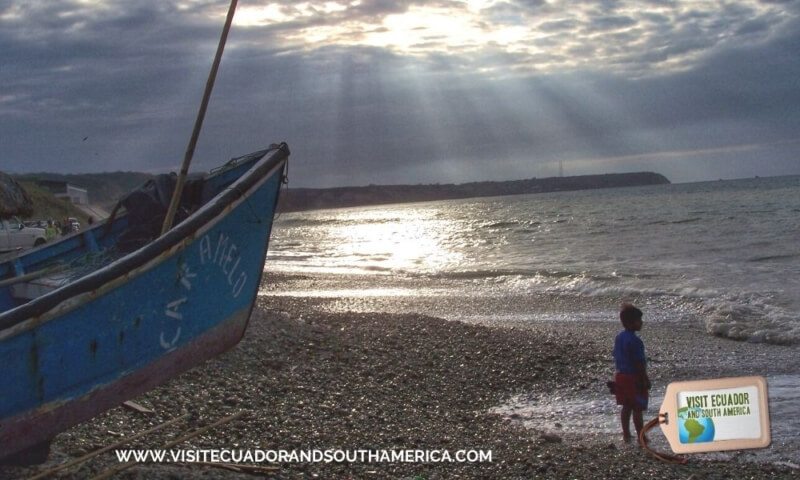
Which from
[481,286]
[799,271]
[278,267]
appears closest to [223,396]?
[481,286]

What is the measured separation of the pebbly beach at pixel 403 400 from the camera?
218 inches

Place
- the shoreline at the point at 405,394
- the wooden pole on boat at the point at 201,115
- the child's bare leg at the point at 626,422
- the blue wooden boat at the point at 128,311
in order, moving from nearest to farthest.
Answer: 1. the blue wooden boat at the point at 128,311
2. the shoreline at the point at 405,394
3. the child's bare leg at the point at 626,422
4. the wooden pole on boat at the point at 201,115

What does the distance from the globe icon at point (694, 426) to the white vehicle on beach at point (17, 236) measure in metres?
26.7

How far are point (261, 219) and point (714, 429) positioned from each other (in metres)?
4.31

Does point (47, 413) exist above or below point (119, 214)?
below

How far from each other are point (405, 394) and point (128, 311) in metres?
3.25

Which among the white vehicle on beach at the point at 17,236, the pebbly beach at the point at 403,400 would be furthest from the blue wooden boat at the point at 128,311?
the white vehicle on beach at the point at 17,236

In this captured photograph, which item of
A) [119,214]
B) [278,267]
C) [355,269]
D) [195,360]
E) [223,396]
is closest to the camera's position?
[195,360]

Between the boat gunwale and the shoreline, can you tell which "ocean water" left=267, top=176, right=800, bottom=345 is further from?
the boat gunwale

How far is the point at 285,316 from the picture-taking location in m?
11.9

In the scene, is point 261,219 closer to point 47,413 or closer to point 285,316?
point 47,413

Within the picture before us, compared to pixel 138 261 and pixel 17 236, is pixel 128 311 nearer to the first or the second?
pixel 138 261

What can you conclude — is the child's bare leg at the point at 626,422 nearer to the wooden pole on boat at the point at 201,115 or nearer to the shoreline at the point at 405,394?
the shoreline at the point at 405,394

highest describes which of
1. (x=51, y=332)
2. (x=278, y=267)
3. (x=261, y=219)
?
(x=261, y=219)
